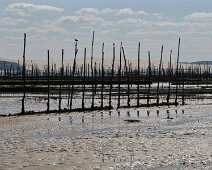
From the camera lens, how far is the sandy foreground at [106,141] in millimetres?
18203

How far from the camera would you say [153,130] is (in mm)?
29000

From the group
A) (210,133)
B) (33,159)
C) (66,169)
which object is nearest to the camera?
(66,169)

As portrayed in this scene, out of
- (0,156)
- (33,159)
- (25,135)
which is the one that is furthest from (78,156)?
(25,135)

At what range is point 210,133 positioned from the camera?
27125 mm

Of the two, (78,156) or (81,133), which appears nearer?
(78,156)

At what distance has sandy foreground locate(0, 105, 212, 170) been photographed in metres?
18.2

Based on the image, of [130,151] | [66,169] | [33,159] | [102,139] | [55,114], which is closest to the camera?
[66,169]

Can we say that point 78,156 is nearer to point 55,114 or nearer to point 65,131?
point 65,131

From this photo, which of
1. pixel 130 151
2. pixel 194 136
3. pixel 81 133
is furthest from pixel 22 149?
pixel 194 136

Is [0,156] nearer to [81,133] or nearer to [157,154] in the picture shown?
[157,154]

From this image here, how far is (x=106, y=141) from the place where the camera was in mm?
24109

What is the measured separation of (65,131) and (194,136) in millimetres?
7460

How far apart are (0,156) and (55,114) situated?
2033cm

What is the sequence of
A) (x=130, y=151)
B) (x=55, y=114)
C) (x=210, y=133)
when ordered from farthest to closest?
(x=55, y=114) < (x=210, y=133) < (x=130, y=151)
